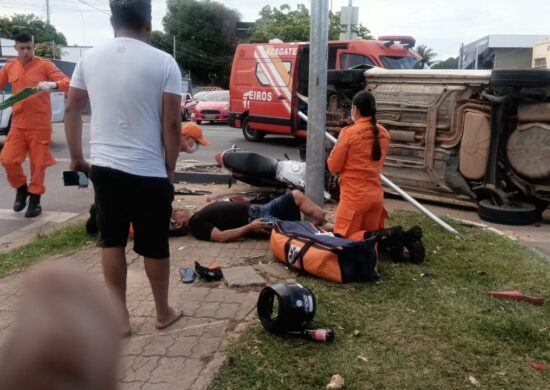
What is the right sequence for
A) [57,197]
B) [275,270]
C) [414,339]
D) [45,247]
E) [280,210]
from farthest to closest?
[57,197]
[280,210]
[45,247]
[275,270]
[414,339]

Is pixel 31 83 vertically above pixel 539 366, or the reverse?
pixel 31 83

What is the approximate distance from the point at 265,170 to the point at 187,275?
10.4 ft

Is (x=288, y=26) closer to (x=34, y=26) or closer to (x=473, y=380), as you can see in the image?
(x=34, y=26)

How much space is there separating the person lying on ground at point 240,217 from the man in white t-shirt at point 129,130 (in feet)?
7.34

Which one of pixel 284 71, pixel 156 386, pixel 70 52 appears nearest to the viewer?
pixel 156 386

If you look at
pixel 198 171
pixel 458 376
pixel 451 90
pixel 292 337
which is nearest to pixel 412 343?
pixel 458 376

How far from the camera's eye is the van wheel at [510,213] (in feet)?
23.0

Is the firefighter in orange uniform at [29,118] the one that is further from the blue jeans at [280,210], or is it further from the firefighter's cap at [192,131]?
the blue jeans at [280,210]

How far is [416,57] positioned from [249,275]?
973cm

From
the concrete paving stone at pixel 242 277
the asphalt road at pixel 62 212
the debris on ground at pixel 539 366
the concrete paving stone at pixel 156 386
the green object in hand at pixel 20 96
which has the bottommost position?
the asphalt road at pixel 62 212

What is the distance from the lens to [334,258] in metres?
4.36

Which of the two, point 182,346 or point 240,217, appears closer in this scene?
point 182,346

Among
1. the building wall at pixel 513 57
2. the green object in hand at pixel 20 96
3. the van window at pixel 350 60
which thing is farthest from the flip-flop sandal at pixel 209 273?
the building wall at pixel 513 57

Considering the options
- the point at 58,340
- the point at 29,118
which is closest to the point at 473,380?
the point at 58,340
